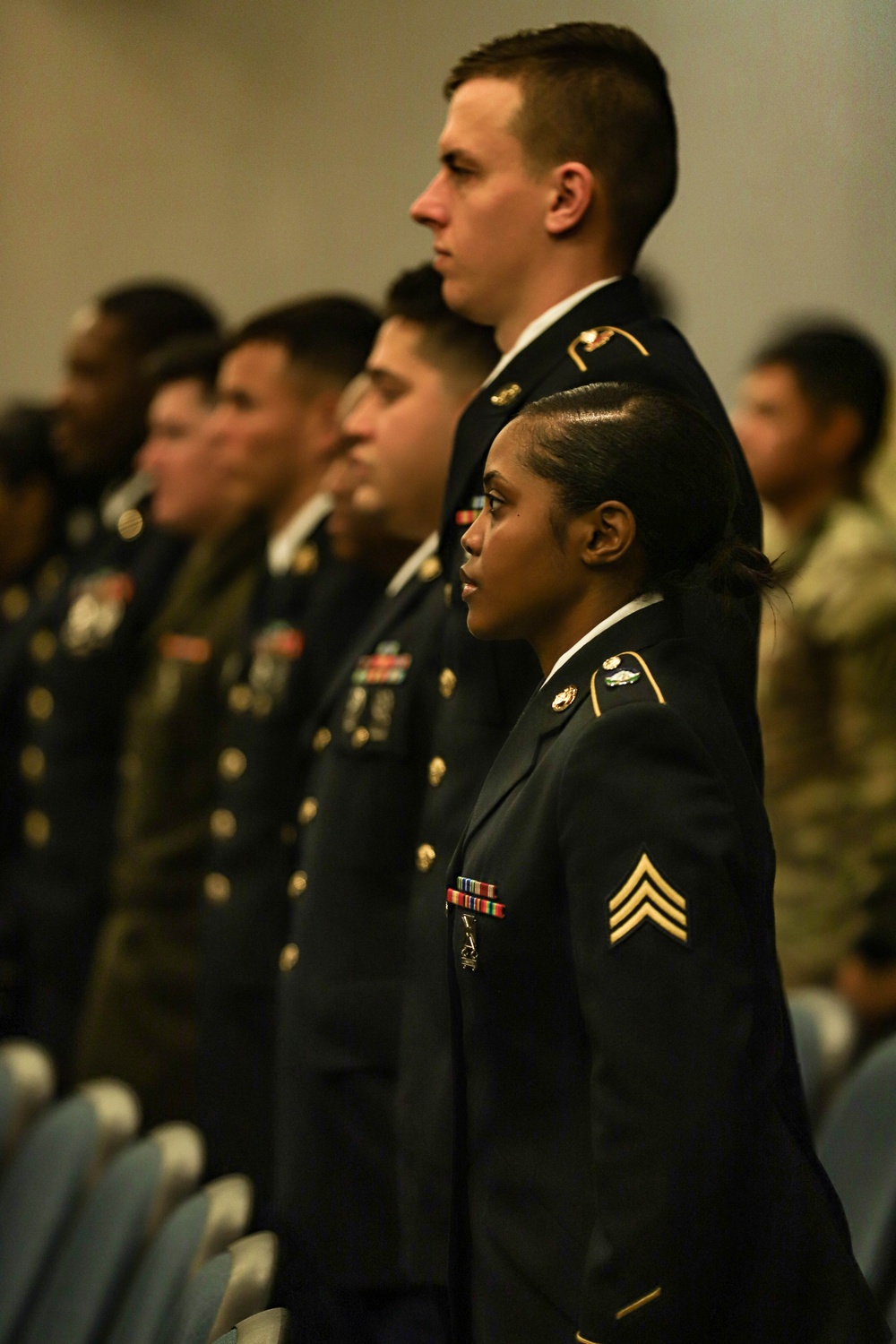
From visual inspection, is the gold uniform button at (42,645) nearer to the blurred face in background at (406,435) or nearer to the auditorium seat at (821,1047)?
the blurred face in background at (406,435)

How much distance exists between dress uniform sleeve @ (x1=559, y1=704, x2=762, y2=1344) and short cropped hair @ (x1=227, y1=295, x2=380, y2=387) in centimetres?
168

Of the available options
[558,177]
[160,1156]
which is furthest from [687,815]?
[160,1156]

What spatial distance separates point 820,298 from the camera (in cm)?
342

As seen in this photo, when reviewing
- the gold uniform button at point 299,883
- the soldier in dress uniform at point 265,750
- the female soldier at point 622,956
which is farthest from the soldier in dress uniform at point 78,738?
the female soldier at point 622,956

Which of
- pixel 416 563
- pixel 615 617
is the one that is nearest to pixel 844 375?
pixel 416 563

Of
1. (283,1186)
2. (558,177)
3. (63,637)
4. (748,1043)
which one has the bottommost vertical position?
(283,1186)

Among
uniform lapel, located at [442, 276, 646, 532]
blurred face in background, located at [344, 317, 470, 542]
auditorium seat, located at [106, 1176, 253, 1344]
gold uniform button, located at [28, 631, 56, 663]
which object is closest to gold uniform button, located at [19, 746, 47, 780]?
gold uniform button, located at [28, 631, 56, 663]

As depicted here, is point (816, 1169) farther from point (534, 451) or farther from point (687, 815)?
point (534, 451)

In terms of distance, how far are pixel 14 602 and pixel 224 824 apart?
156 cm

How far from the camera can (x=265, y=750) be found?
2.57 meters

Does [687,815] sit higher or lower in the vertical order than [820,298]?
lower

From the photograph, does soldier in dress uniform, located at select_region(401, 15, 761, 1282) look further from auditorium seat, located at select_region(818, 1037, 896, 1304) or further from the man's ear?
auditorium seat, located at select_region(818, 1037, 896, 1304)

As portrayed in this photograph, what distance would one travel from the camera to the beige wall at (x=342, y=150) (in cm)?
236

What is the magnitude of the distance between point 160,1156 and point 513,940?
797 millimetres
